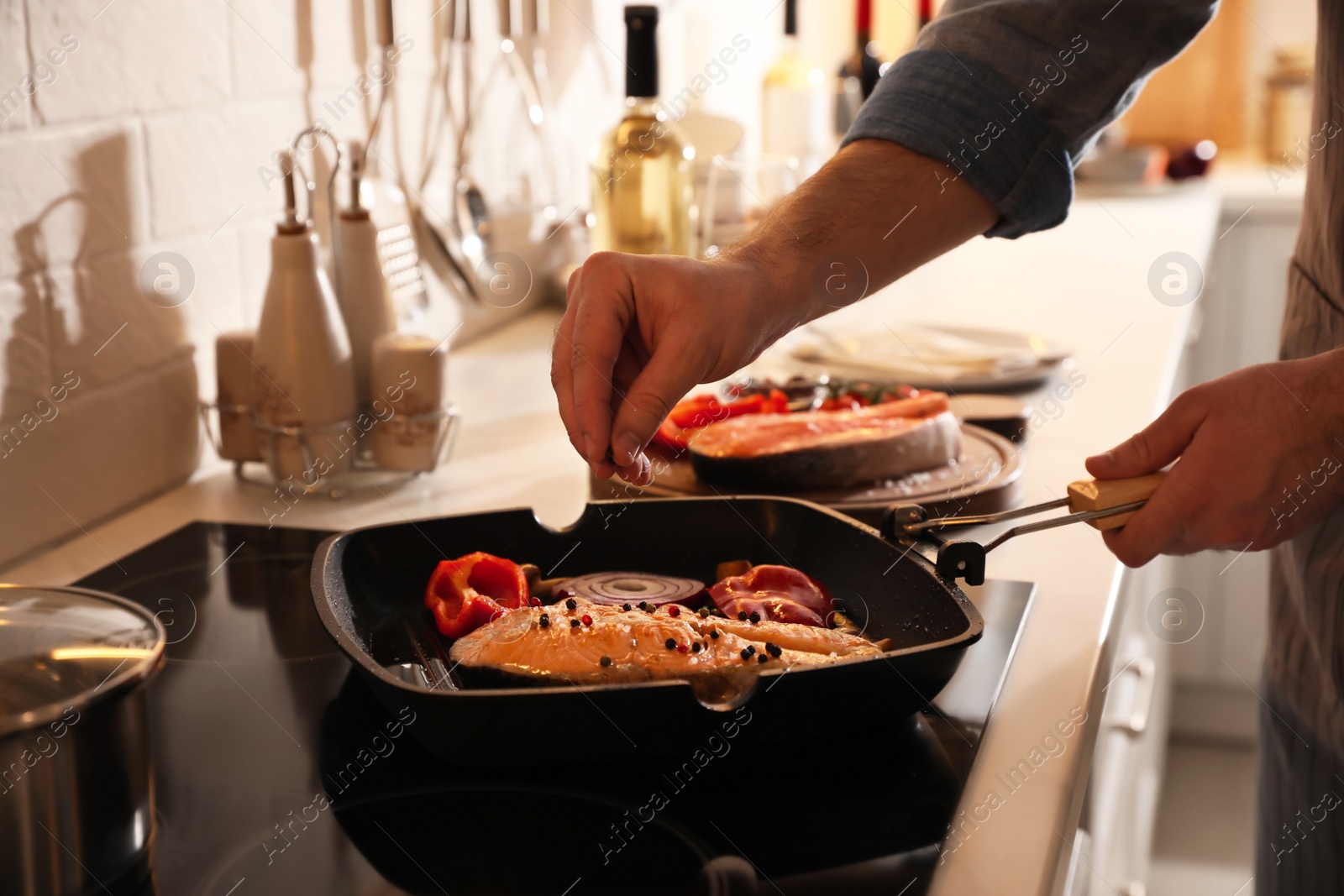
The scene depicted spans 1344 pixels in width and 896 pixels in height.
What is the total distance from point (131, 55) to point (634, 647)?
0.68 m

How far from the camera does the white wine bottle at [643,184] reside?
5.25ft

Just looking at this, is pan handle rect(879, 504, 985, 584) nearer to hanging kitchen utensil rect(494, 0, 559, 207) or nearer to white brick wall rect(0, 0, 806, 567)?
white brick wall rect(0, 0, 806, 567)

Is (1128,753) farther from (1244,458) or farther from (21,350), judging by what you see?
(21,350)

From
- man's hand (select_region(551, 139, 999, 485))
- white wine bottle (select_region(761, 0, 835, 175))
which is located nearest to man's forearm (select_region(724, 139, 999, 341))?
man's hand (select_region(551, 139, 999, 485))

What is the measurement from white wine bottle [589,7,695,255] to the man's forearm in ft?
2.02

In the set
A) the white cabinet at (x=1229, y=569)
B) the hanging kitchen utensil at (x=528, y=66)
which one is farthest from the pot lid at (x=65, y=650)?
the white cabinet at (x=1229, y=569)

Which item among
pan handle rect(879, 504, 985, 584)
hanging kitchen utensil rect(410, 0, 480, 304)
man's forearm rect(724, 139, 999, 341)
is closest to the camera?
pan handle rect(879, 504, 985, 584)

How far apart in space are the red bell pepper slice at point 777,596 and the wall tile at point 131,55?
612mm

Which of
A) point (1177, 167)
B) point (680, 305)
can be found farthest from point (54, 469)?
point (1177, 167)

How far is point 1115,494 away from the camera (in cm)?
79

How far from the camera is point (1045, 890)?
23.1 inches

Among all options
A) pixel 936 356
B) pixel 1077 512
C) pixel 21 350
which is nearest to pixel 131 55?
pixel 21 350

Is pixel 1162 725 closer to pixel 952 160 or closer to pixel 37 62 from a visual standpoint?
pixel 952 160

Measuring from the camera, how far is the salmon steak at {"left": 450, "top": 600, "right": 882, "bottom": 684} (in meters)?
0.68
